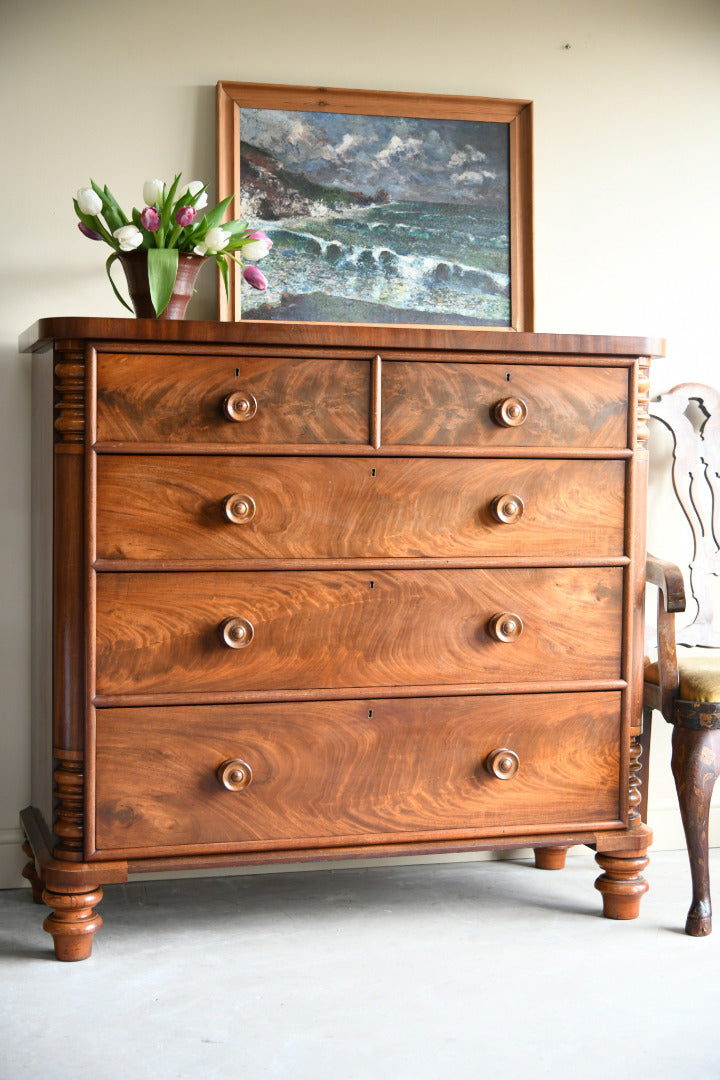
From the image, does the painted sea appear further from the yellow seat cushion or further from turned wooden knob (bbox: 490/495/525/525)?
the yellow seat cushion

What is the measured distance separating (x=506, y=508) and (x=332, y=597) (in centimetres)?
44

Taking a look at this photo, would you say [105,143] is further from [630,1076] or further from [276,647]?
[630,1076]

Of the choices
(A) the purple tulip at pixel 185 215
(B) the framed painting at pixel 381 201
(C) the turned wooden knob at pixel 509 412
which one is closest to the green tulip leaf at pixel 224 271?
(B) the framed painting at pixel 381 201

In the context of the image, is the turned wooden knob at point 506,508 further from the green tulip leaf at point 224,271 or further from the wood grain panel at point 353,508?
the green tulip leaf at point 224,271

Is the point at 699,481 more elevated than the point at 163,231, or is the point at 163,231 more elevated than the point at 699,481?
the point at 163,231

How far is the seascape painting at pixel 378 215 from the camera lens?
289cm

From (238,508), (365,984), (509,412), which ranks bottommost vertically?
(365,984)

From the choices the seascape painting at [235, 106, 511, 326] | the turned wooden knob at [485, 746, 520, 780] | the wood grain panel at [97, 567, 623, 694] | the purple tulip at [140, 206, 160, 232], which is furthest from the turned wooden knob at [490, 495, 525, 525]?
the purple tulip at [140, 206, 160, 232]

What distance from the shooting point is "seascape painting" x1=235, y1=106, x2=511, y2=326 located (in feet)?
9.48

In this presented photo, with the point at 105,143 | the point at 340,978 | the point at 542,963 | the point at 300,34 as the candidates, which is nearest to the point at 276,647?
the point at 340,978

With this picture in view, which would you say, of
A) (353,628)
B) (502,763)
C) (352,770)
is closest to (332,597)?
(353,628)

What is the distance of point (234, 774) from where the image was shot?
2340 millimetres

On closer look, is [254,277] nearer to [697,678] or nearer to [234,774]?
[234,774]

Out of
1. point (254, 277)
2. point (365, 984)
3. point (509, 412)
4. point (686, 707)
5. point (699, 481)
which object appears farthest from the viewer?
point (699, 481)
